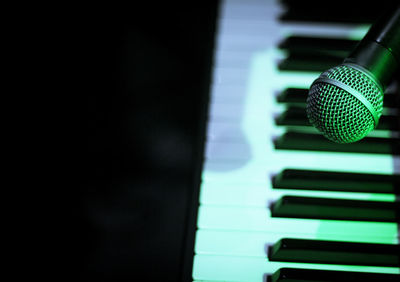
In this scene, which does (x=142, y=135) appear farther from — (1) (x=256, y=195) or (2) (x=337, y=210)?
(2) (x=337, y=210)

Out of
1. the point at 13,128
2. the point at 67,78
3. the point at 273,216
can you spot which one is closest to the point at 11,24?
the point at 67,78

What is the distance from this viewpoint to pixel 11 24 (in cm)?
134

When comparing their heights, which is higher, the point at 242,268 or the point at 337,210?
the point at 337,210

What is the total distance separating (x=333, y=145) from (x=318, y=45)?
39cm

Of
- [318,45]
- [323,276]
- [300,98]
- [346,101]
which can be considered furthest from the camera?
[318,45]

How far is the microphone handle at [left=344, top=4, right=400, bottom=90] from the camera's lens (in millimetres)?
743

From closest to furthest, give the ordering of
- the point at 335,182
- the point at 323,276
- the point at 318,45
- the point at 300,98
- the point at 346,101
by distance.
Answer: the point at 346,101 < the point at 323,276 < the point at 335,182 < the point at 300,98 < the point at 318,45

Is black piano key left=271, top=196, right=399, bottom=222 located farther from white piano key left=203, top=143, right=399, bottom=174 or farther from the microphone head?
the microphone head

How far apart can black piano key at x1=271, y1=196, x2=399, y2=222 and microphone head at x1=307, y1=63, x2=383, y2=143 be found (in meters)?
0.28

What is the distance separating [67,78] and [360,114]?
95 cm

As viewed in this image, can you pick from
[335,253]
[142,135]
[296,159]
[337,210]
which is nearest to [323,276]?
[335,253]

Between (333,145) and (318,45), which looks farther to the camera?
(318,45)

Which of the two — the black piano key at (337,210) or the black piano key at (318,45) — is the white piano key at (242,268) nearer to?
the black piano key at (337,210)

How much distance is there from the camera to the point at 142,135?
1150 millimetres
